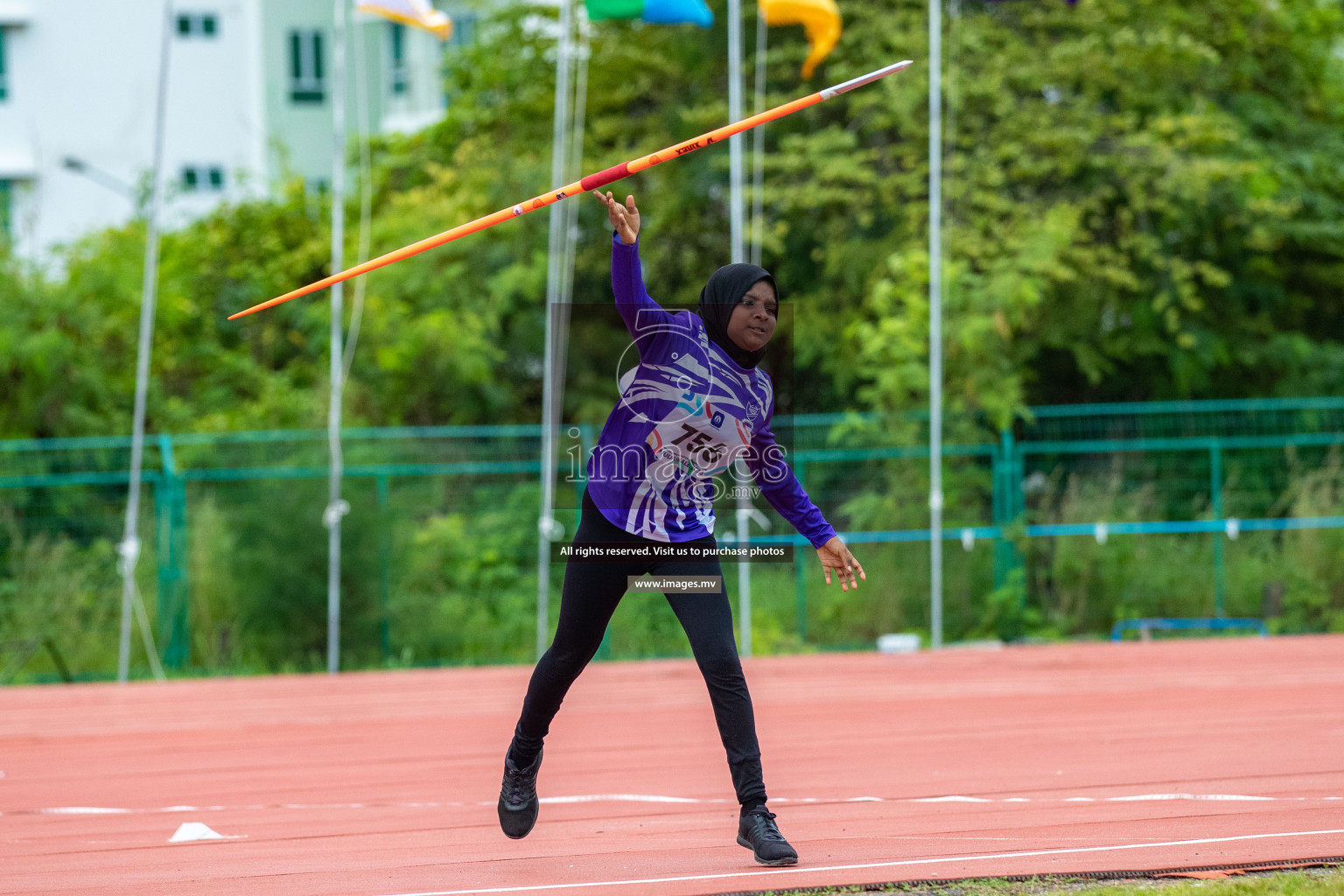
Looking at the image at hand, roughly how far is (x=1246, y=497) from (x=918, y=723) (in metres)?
6.72

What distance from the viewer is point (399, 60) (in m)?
25.8

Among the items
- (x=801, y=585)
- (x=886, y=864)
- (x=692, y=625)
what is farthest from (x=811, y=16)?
(x=886, y=864)

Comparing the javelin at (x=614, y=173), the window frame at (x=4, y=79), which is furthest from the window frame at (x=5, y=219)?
the javelin at (x=614, y=173)

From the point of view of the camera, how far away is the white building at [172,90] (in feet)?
81.7

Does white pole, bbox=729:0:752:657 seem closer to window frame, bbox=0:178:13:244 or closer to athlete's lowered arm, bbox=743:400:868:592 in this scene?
athlete's lowered arm, bbox=743:400:868:592

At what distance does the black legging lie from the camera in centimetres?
380

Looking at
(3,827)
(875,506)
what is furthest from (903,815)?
(875,506)

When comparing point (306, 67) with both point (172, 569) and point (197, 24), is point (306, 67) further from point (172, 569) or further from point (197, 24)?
point (172, 569)

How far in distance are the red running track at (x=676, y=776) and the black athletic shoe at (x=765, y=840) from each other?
1.8 inches

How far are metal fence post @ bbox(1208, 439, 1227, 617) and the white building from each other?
16698 mm

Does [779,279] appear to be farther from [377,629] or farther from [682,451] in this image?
[682,451]

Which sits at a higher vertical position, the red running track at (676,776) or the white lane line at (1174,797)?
the white lane line at (1174,797)

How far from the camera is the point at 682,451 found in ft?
12.6

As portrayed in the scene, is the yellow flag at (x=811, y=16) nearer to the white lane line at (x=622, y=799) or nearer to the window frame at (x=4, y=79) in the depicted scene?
the white lane line at (x=622, y=799)
